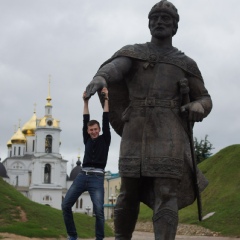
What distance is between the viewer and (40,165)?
94188 mm

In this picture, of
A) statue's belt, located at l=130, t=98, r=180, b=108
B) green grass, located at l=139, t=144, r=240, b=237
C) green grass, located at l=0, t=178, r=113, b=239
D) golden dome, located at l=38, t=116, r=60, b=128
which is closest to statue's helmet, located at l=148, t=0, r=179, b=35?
statue's belt, located at l=130, t=98, r=180, b=108

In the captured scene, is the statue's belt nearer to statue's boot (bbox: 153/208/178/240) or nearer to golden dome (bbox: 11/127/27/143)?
statue's boot (bbox: 153/208/178/240)

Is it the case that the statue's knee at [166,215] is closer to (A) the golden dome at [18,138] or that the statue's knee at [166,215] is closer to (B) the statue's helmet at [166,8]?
(B) the statue's helmet at [166,8]

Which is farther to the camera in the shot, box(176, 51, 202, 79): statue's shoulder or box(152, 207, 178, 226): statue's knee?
box(176, 51, 202, 79): statue's shoulder

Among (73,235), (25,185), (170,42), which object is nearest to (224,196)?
(73,235)

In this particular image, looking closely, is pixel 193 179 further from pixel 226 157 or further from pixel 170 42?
pixel 226 157

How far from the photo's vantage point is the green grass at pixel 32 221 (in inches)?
664

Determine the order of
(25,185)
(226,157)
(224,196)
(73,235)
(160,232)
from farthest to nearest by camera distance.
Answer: (25,185) → (226,157) → (224,196) → (73,235) → (160,232)

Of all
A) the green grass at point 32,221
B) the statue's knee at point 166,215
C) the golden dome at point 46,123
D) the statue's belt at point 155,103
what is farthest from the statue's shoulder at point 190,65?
the golden dome at point 46,123

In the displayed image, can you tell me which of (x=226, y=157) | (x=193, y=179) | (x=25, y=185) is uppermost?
(x=25, y=185)

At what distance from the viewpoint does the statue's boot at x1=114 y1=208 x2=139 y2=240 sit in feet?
19.5

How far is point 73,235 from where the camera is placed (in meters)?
7.88

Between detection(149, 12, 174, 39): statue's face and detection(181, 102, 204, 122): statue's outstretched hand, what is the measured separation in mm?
712

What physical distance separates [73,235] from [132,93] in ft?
8.47
